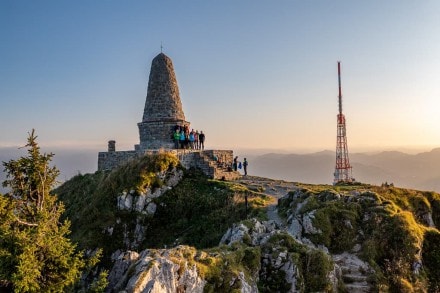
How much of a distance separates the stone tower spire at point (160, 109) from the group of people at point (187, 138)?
0.60 metres

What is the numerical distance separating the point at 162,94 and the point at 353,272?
67.7ft

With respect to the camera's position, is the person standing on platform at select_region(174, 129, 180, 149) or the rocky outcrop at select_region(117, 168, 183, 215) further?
the person standing on platform at select_region(174, 129, 180, 149)

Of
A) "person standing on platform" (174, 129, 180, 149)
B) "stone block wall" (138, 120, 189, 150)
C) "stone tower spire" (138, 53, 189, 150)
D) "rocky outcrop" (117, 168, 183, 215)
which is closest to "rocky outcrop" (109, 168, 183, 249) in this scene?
"rocky outcrop" (117, 168, 183, 215)

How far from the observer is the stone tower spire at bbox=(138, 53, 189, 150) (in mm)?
29078

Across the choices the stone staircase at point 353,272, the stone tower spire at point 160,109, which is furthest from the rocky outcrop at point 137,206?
the stone staircase at point 353,272

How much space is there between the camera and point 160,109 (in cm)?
2939

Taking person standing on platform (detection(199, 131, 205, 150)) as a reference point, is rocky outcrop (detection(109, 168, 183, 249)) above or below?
below

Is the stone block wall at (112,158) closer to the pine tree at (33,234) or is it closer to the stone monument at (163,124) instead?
the stone monument at (163,124)

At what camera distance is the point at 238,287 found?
34.5 feet

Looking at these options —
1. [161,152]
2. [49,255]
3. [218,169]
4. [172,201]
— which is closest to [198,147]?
[218,169]

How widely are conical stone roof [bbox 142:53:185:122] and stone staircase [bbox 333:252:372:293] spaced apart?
→ 1817 centimetres

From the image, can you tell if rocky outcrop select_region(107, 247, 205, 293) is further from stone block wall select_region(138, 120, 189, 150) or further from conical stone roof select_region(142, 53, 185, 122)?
conical stone roof select_region(142, 53, 185, 122)

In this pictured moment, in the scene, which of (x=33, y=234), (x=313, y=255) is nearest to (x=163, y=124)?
(x=313, y=255)

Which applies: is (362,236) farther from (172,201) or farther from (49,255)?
(49,255)
